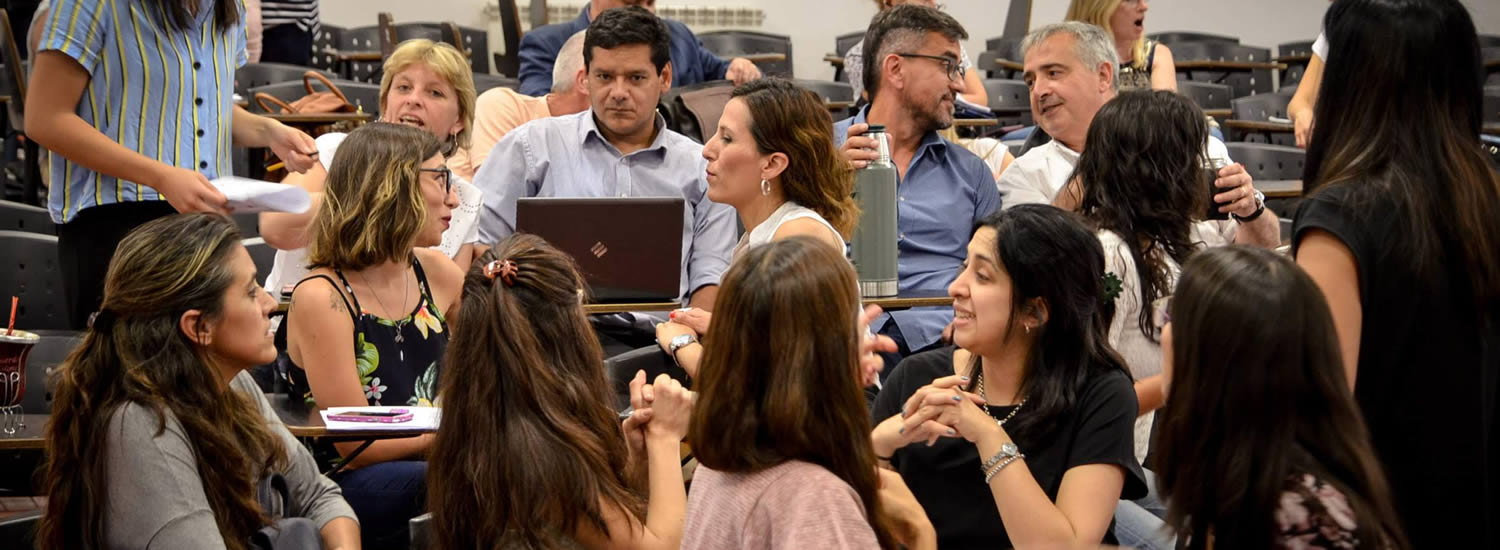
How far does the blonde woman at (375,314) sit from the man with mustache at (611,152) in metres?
0.94

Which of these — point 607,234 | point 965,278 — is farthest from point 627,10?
point 965,278

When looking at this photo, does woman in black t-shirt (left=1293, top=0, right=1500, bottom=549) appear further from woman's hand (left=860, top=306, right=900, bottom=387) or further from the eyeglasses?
the eyeglasses

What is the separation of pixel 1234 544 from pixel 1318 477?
0.35ft

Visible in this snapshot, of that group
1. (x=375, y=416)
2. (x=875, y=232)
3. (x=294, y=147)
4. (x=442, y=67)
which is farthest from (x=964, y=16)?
(x=375, y=416)

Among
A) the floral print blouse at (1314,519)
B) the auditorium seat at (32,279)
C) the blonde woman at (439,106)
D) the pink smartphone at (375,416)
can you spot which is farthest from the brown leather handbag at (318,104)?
the floral print blouse at (1314,519)

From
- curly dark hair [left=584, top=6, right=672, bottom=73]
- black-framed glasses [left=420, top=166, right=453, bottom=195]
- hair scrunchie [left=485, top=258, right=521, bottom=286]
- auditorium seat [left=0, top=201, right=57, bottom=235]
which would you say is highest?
curly dark hair [left=584, top=6, right=672, bottom=73]

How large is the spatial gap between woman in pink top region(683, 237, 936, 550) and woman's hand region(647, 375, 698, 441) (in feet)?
0.98

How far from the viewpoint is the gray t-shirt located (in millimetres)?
1965

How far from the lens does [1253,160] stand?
566cm

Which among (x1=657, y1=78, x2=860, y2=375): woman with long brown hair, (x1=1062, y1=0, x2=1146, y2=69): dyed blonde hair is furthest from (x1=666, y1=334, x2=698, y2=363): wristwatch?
(x1=1062, y1=0, x2=1146, y2=69): dyed blonde hair

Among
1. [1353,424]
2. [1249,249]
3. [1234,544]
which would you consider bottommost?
[1234,544]

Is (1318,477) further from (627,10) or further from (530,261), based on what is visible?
(627,10)

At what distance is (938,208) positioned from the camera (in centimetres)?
364

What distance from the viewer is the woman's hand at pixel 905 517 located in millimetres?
1833
